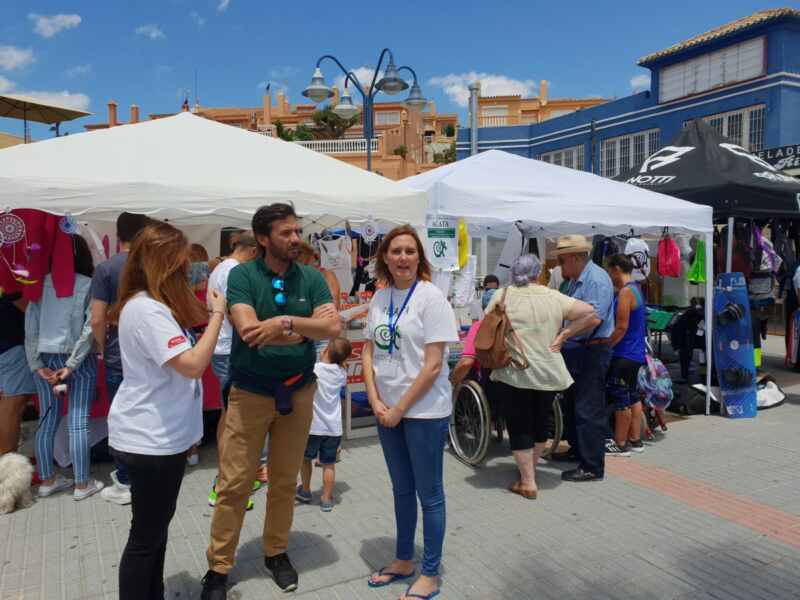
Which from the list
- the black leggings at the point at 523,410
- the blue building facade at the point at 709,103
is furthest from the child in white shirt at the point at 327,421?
the blue building facade at the point at 709,103

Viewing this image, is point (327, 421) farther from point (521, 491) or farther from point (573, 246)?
point (573, 246)

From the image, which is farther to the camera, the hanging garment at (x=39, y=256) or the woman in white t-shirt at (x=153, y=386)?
the hanging garment at (x=39, y=256)

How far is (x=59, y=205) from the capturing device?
4.33m

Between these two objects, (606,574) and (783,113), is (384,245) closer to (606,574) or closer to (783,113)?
(606,574)

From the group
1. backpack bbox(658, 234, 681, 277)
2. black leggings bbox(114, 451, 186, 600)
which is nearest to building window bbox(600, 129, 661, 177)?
backpack bbox(658, 234, 681, 277)

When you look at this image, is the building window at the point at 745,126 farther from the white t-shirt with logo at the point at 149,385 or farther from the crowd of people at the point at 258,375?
the white t-shirt with logo at the point at 149,385

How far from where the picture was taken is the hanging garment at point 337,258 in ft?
22.6

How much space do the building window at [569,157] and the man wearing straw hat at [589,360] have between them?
65.8 ft

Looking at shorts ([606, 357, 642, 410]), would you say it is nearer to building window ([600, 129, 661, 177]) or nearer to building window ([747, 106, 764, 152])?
building window ([747, 106, 764, 152])

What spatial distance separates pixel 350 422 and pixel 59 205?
124 inches

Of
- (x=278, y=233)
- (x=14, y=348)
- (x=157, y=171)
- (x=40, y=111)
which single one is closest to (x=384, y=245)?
(x=278, y=233)

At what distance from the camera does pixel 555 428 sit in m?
5.12

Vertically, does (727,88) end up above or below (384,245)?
above

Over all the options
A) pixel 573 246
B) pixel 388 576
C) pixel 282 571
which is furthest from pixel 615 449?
pixel 282 571
